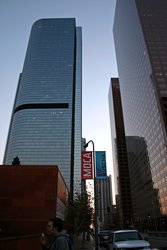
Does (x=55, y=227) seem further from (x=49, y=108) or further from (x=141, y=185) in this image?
(x=49, y=108)

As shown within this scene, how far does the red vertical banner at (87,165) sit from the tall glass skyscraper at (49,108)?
4412 inches

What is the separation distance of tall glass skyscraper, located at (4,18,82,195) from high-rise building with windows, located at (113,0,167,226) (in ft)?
121

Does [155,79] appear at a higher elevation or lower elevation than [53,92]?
lower

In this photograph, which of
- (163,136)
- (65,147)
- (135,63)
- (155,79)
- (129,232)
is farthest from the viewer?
(65,147)

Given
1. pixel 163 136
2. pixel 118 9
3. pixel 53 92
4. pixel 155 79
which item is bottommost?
pixel 163 136

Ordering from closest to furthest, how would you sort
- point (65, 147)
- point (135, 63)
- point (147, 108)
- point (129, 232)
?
point (129, 232) < point (147, 108) < point (135, 63) < point (65, 147)

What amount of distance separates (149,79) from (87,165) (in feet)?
297

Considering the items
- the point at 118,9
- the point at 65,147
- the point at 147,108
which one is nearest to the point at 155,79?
the point at 147,108

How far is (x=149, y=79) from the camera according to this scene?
99.8 meters

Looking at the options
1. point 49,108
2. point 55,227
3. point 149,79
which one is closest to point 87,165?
point 55,227

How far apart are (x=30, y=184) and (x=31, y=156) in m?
112

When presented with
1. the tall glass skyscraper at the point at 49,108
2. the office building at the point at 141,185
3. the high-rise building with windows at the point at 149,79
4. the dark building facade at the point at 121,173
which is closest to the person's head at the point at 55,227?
the high-rise building with windows at the point at 149,79

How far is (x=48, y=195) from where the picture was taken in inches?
738

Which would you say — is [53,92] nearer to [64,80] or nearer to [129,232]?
[64,80]
